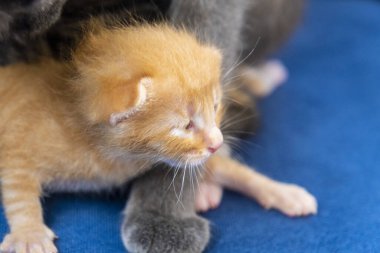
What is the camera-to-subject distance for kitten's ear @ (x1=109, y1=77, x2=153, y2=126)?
0.78 m

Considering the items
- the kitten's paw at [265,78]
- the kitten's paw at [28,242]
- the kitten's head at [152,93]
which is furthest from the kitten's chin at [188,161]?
the kitten's paw at [265,78]

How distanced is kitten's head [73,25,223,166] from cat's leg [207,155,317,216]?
0.75 ft

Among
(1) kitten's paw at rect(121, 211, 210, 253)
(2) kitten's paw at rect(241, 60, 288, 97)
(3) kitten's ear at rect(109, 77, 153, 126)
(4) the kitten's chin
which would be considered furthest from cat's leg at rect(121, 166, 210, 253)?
(2) kitten's paw at rect(241, 60, 288, 97)

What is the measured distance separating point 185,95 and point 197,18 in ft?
0.91

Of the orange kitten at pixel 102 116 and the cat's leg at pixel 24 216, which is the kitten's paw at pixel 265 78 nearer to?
the orange kitten at pixel 102 116

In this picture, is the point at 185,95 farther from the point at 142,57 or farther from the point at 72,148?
the point at 72,148

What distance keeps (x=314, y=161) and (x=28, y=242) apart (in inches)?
25.2

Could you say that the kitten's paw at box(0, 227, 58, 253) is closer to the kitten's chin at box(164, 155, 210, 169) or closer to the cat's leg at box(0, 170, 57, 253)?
the cat's leg at box(0, 170, 57, 253)

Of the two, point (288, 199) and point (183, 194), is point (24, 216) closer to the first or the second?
point (183, 194)

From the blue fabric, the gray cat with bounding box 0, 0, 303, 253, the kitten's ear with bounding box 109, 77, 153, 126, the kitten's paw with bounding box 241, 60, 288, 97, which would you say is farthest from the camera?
the kitten's paw with bounding box 241, 60, 288, 97

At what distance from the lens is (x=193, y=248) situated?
3.11 feet

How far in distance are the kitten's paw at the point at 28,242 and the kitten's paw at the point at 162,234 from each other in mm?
126

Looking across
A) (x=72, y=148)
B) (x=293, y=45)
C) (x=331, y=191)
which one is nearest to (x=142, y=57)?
(x=72, y=148)

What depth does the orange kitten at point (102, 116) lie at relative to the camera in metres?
0.83
